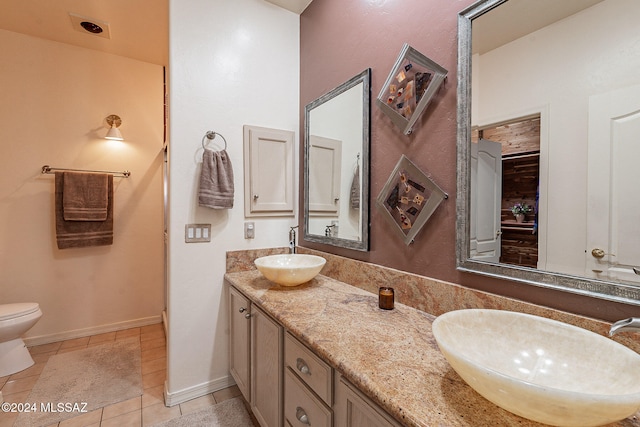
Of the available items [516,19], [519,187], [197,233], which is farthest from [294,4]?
[519,187]

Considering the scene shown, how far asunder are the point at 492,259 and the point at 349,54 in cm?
147

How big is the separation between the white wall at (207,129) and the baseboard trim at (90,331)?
1.52 metres

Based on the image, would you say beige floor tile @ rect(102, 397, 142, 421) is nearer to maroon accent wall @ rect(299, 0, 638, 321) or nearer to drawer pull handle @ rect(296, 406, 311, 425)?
drawer pull handle @ rect(296, 406, 311, 425)

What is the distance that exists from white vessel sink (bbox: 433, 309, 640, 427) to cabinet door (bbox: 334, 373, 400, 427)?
0.86 feet

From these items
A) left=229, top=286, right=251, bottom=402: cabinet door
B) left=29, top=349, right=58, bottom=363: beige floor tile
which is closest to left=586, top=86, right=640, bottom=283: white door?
left=229, top=286, right=251, bottom=402: cabinet door

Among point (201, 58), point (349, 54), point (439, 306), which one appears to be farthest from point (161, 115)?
point (439, 306)

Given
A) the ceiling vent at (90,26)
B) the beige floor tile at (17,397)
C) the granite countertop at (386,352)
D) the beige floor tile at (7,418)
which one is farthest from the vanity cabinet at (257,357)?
the ceiling vent at (90,26)

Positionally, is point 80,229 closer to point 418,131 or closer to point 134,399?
point 134,399

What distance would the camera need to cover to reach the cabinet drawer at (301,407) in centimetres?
103

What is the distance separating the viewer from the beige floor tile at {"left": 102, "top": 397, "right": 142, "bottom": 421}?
1803 millimetres

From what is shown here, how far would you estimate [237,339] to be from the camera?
1893 mm

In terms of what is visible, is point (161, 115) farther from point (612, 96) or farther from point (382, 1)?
point (612, 96)

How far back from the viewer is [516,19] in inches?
41.5

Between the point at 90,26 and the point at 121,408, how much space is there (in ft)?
9.94
